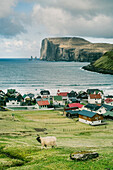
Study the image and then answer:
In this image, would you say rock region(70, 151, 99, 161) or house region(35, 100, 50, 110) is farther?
house region(35, 100, 50, 110)

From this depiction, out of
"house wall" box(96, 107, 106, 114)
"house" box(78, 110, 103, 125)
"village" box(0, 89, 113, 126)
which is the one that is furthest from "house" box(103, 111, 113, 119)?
"house" box(78, 110, 103, 125)

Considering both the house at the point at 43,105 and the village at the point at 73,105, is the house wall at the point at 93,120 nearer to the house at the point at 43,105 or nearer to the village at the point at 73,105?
the village at the point at 73,105

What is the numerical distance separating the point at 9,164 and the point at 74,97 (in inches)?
2830

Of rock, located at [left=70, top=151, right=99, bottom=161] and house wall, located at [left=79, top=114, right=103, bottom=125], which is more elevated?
rock, located at [left=70, top=151, right=99, bottom=161]

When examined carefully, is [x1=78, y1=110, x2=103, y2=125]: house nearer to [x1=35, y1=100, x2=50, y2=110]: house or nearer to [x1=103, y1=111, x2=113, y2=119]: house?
[x1=103, y1=111, x2=113, y2=119]: house

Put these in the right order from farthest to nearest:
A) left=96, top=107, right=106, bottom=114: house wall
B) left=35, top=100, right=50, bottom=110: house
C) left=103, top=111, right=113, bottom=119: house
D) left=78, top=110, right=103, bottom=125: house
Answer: left=35, top=100, right=50, bottom=110: house → left=96, top=107, right=106, bottom=114: house wall → left=103, top=111, right=113, bottom=119: house → left=78, top=110, right=103, bottom=125: house

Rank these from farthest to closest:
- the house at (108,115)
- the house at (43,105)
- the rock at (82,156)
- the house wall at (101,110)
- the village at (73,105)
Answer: the house at (43,105), the house wall at (101,110), the house at (108,115), the village at (73,105), the rock at (82,156)

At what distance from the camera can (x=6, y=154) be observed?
69.9 ft

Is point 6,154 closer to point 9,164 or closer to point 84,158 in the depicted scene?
point 9,164

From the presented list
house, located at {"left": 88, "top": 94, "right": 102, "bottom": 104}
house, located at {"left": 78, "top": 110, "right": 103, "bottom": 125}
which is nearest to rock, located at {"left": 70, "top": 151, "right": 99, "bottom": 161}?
house, located at {"left": 78, "top": 110, "right": 103, "bottom": 125}

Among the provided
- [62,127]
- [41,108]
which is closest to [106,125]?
[62,127]

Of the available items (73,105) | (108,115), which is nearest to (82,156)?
(108,115)

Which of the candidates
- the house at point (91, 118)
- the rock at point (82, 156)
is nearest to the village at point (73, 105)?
the house at point (91, 118)

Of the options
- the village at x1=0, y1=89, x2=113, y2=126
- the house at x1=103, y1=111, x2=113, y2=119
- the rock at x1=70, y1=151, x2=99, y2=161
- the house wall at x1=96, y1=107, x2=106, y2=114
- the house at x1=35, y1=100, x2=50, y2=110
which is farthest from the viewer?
the house at x1=35, y1=100, x2=50, y2=110
